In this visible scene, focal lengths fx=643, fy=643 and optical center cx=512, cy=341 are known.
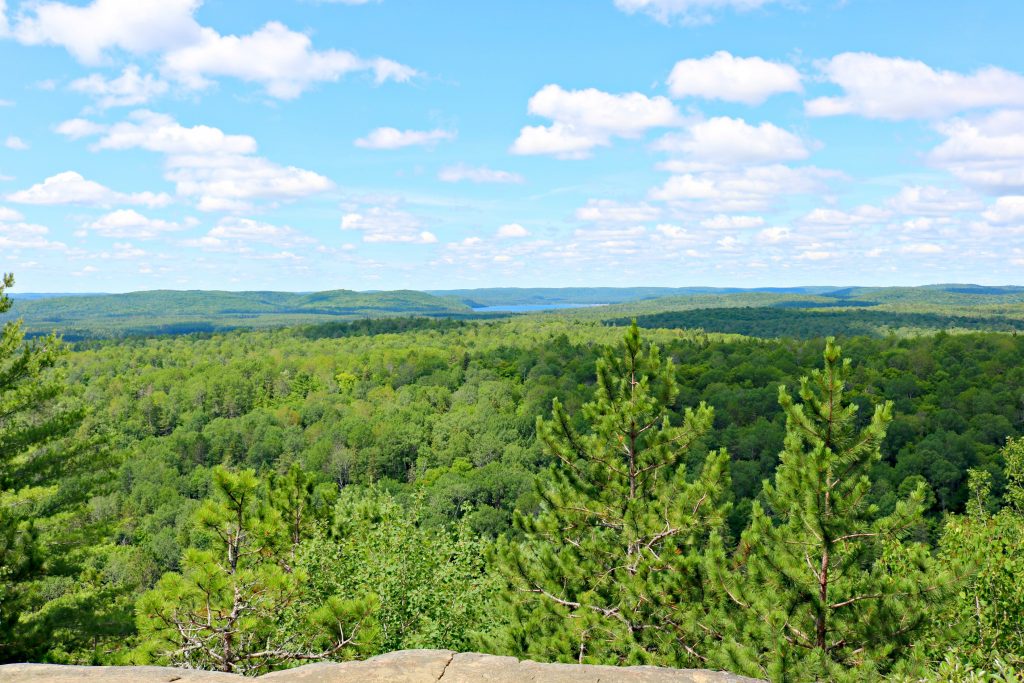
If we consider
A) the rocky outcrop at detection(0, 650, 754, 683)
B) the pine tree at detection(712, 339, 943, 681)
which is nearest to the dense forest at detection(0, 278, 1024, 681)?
the pine tree at detection(712, 339, 943, 681)

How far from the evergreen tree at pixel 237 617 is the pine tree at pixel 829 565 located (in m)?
7.09

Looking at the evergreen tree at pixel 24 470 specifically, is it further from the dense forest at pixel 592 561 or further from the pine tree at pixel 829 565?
the pine tree at pixel 829 565

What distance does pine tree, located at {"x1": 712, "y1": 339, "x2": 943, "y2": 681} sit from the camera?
10.5 meters

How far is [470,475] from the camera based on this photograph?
9031 cm

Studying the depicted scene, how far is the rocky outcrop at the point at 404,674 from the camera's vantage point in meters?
7.95

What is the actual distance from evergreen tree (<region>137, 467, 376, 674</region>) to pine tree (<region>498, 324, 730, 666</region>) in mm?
4522

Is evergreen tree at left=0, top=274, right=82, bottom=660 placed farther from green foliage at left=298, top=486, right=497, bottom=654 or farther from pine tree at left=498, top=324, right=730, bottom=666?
pine tree at left=498, top=324, right=730, bottom=666

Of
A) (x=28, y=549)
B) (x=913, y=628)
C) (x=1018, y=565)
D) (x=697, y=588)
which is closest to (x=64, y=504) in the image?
(x=28, y=549)

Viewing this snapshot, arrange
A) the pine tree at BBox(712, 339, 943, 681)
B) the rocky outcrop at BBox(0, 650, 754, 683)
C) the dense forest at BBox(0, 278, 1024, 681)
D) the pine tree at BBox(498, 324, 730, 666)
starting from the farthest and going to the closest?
the pine tree at BBox(498, 324, 730, 666)
the dense forest at BBox(0, 278, 1024, 681)
the pine tree at BBox(712, 339, 943, 681)
the rocky outcrop at BBox(0, 650, 754, 683)

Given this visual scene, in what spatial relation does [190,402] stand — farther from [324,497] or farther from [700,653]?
[700,653]

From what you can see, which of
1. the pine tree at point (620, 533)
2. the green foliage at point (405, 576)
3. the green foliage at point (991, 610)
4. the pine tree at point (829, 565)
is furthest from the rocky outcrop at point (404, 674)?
the green foliage at point (991, 610)

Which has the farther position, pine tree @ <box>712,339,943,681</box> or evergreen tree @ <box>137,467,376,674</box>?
evergreen tree @ <box>137,467,376,674</box>

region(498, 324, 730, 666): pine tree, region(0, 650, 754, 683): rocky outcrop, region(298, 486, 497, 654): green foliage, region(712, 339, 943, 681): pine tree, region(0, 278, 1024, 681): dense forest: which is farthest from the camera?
region(298, 486, 497, 654): green foliage

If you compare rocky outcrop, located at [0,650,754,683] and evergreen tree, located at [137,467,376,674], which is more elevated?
rocky outcrop, located at [0,650,754,683]
